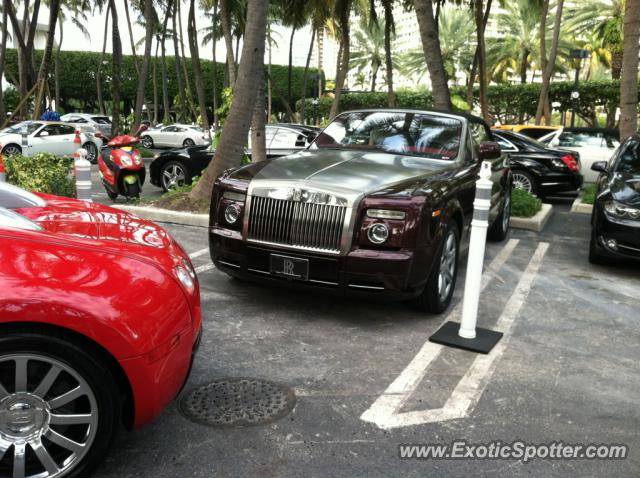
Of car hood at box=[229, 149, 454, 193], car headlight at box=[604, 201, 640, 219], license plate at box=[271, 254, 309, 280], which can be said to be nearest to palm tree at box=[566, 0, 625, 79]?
car headlight at box=[604, 201, 640, 219]

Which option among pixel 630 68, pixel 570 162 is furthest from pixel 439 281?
pixel 630 68

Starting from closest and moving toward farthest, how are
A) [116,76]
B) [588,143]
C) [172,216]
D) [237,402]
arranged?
[237,402] → [172,216] → [588,143] → [116,76]

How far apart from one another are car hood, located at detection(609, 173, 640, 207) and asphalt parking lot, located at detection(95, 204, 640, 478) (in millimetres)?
1121

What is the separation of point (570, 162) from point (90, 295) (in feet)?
37.7

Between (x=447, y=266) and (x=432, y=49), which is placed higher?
Result: (x=432, y=49)

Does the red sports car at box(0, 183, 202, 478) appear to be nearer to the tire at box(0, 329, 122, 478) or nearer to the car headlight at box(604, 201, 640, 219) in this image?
the tire at box(0, 329, 122, 478)

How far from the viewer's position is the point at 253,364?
13.5 feet

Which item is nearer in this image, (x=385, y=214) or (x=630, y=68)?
(x=385, y=214)

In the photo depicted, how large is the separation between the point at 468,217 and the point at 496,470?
130 inches

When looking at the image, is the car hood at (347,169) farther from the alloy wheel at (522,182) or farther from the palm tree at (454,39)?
the palm tree at (454,39)

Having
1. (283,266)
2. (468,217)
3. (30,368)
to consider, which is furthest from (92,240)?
(468,217)

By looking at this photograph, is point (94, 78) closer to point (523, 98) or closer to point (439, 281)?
point (523, 98)

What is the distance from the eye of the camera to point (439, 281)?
16.9ft

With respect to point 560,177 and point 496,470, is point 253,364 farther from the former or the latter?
Answer: point 560,177
